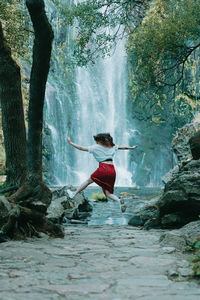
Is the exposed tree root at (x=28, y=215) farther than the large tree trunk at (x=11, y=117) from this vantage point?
No

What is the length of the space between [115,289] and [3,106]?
4.55m

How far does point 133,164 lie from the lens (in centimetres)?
5116

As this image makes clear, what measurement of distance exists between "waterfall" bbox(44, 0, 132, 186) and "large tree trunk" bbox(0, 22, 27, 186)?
3532 cm

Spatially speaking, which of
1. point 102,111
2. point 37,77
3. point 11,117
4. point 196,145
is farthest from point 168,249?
point 102,111

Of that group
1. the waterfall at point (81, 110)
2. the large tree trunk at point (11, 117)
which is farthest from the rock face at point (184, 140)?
the waterfall at point (81, 110)

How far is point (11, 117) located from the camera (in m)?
6.15

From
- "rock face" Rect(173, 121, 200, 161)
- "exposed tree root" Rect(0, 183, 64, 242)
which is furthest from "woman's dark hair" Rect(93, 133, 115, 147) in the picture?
"rock face" Rect(173, 121, 200, 161)

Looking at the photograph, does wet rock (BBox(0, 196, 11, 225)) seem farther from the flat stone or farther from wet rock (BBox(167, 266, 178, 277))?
wet rock (BBox(167, 266, 178, 277))

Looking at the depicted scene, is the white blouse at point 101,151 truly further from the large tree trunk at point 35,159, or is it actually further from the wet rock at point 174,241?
the wet rock at point 174,241

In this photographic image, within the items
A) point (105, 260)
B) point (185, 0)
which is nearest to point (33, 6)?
point (105, 260)

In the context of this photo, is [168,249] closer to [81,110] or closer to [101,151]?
[101,151]

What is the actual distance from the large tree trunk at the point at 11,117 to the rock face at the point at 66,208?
1.18 metres

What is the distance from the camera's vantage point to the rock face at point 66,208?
722 centimetres

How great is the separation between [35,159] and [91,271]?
2.92m
